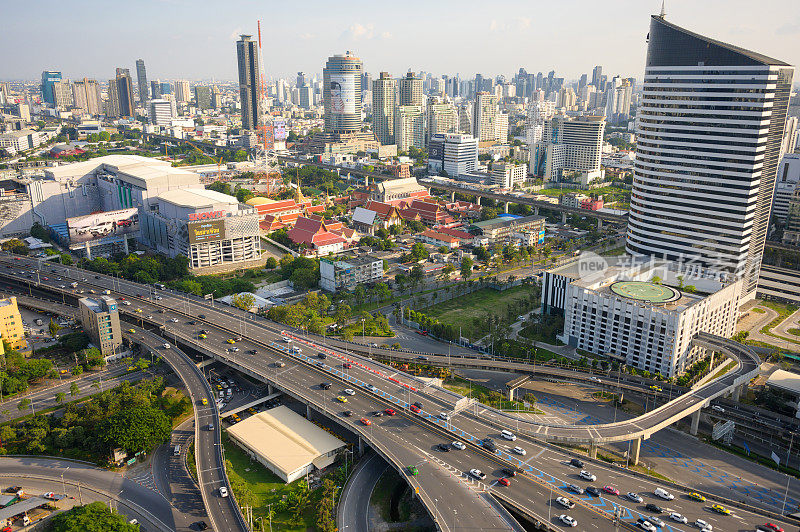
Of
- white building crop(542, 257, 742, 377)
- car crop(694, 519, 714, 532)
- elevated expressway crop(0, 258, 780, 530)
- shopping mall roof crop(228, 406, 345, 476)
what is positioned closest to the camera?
car crop(694, 519, 714, 532)

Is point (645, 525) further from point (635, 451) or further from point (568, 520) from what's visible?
point (635, 451)

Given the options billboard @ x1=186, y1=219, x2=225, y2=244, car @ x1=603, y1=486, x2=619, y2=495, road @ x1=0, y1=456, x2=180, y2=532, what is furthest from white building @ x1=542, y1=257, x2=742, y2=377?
billboard @ x1=186, y1=219, x2=225, y2=244

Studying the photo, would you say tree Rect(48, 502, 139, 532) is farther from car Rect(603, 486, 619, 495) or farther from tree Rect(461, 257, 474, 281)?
tree Rect(461, 257, 474, 281)

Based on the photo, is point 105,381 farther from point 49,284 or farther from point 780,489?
point 780,489

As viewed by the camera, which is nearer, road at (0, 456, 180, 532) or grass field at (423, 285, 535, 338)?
road at (0, 456, 180, 532)

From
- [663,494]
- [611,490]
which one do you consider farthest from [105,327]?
[663,494]

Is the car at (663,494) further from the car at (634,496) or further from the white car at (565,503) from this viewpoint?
the white car at (565,503)

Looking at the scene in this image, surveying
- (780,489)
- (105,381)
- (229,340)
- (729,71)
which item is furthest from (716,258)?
(105,381)

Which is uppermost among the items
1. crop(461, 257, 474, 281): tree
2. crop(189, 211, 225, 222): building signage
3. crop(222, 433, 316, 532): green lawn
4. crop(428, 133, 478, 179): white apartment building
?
crop(428, 133, 478, 179): white apartment building
